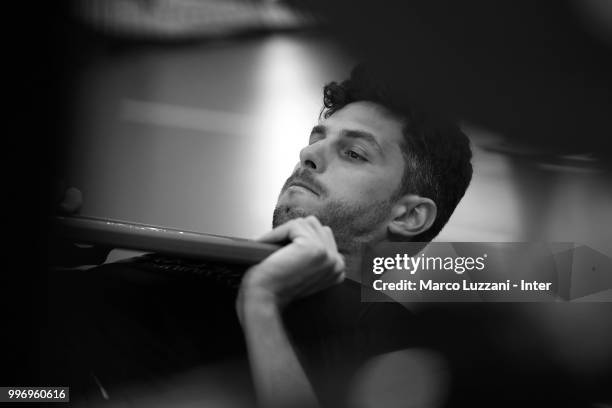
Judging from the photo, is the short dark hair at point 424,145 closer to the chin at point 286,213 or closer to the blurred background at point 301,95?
the blurred background at point 301,95

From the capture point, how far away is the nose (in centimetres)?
99

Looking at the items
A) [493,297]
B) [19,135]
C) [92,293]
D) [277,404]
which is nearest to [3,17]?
[19,135]

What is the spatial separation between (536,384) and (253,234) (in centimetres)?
49

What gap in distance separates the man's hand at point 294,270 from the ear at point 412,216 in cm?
18

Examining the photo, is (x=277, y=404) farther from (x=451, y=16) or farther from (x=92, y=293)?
(x=451, y=16)

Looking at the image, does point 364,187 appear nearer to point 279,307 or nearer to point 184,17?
point 279,307

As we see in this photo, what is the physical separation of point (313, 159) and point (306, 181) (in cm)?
4

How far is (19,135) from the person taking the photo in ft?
2.90

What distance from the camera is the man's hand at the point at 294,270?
81 cm

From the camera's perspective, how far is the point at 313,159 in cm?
99

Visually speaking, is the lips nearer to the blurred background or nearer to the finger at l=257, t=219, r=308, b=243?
the blurred background

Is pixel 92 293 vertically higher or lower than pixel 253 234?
lower

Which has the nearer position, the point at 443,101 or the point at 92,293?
the point at 92,293

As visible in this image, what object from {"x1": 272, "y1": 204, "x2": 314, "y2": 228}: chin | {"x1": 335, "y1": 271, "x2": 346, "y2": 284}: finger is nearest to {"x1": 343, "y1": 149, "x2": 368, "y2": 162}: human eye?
{"x1": 272, "y1": 204, "x2": 314, "y2": 228}: chin
